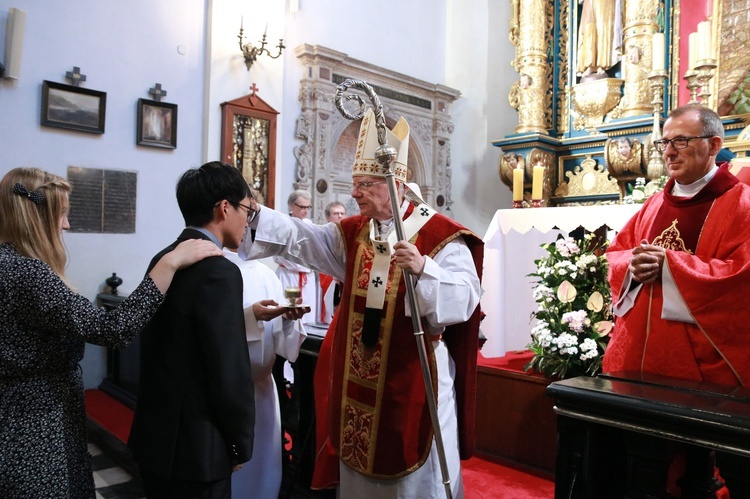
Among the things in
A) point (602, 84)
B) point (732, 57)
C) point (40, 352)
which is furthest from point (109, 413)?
point (732, 57)

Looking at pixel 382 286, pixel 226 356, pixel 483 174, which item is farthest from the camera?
pixel 483 174

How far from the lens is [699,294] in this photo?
238 centimetres

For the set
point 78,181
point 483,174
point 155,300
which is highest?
point 483,174

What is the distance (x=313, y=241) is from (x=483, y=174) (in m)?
7.77

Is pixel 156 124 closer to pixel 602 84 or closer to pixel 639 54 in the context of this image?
pixel 602 84

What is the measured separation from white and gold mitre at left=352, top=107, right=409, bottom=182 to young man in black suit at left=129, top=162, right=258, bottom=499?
71cm

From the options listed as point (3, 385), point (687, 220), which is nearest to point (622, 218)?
point (687, 220)

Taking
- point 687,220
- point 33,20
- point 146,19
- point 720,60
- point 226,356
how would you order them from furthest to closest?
point 720,60, point 146,19, point 33,20, point 687,220, point 226,356

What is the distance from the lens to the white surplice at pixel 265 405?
2.37 meters

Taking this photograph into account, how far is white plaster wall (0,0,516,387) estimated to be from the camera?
18.7ft

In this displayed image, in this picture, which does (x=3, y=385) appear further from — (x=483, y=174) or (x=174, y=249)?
(x=483, y=174)

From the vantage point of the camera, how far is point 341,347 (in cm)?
228

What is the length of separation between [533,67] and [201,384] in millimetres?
7876

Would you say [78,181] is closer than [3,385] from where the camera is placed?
No
